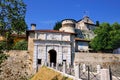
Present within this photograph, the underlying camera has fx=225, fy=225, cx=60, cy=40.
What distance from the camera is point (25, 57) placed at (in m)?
37.1

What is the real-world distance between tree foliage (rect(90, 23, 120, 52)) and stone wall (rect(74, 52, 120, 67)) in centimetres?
824

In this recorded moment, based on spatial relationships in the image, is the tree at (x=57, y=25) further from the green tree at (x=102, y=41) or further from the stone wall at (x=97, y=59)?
the stone wall at (x=97, y=59)

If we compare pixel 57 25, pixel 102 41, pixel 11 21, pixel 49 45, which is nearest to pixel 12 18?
pixel 11 21

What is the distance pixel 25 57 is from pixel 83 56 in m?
10.1

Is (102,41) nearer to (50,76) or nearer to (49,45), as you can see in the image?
(49,45)

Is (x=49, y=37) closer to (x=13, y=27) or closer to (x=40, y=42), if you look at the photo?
(x=40, y=42)

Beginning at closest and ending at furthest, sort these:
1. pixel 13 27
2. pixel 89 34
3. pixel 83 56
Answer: pixel 13 27
pixel 83 56
pixel 89 34

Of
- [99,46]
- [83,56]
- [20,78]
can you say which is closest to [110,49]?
[99,46]

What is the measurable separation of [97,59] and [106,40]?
1187 centimetres

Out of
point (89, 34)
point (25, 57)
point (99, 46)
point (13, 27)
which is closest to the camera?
point (13, 27)

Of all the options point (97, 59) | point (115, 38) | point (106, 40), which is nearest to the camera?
point (97, 59)

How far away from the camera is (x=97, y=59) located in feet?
133

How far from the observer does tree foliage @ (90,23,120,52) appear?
50312mm

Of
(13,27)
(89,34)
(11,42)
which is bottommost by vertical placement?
(11,42)
